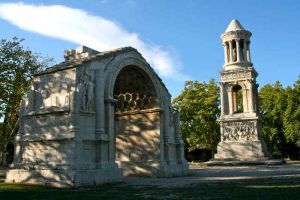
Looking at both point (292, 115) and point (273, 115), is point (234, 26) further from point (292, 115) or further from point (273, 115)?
point (273, 115)

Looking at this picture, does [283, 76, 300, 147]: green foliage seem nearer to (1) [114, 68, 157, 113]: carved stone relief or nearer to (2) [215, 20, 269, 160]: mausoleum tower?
(2) [215, 20, 269, 160]: mausoleum tower

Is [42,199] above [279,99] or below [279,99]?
below

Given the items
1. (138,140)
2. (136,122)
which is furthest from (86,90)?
(138,140)

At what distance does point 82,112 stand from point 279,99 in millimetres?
36357

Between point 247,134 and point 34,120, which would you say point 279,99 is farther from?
point 34,120

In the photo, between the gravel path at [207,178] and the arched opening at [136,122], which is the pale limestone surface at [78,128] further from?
the gravel path at [207,178]

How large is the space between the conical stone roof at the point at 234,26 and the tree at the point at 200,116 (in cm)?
1190

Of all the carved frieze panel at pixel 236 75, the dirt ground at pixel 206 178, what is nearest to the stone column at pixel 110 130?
the dirt ground at pixel 206 178

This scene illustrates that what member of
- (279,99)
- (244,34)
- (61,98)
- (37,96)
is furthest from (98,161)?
(279,99)

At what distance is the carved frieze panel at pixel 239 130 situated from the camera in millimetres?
31406

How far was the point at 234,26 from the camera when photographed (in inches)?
1417

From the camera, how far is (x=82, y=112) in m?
14.9

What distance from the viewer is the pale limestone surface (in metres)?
14.5

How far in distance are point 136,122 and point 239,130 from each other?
1417 cm
